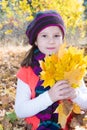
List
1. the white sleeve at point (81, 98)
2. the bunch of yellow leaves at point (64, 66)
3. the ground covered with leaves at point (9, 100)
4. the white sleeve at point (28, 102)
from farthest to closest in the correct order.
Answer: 1. the ground covered with leaves at point (9, 100)
2. the white sleeve at point (81, 98)
3. the white sleeve at point (28, 102)
4. the bunch of yellow leaves at point (64, 66)

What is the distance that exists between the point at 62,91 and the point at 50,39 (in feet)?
1.43

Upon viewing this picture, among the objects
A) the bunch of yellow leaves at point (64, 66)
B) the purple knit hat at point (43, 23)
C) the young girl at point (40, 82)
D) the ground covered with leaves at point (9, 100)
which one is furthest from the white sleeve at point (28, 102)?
the ground covered with leaves at point (9, 100)

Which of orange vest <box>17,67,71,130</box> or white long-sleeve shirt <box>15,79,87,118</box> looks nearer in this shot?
white long-sleeve shirt <box>15,79,87,118</box>

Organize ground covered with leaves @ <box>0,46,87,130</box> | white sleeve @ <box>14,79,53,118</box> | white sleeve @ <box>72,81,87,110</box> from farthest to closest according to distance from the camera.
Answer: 1. ground covered with leaves @ <box>0,46,87,130</box>
2. white sleeve @ <box>72,81,87,110</box>
3. white sleeve @ <box>14,79,53,118</box>

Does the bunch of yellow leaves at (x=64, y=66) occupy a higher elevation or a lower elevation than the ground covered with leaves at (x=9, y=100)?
higher

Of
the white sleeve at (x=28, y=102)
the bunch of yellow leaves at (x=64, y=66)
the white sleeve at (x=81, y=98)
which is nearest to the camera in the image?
the bunch of yellow leaves at (x=64, y=66)

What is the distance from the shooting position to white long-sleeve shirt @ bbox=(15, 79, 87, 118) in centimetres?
290

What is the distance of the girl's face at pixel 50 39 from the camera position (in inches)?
116

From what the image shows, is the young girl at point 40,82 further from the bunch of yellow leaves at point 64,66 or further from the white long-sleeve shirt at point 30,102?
the bunch of yellow leaves at point 64,66

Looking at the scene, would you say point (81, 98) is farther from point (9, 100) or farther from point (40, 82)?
point (9, 100)

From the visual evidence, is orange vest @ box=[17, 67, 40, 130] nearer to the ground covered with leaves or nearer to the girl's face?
the girl's face

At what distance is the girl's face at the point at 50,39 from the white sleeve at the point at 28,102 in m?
0.31

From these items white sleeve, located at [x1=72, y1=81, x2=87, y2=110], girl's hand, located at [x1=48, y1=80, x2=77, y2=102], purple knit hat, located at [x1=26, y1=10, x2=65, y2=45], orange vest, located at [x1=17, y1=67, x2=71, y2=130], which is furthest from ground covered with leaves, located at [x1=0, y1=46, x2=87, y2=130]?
purple knit hat, located at [x1=26, y1=10, x2=65, y2=45]

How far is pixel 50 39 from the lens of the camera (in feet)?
9.65
